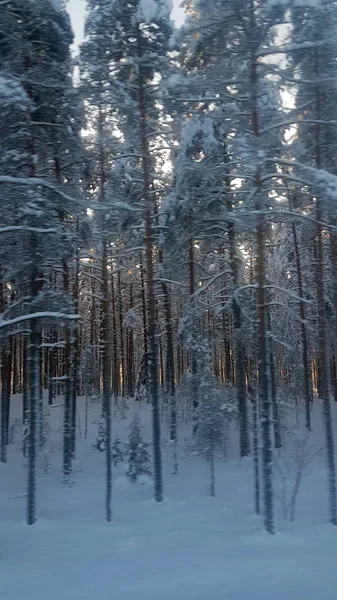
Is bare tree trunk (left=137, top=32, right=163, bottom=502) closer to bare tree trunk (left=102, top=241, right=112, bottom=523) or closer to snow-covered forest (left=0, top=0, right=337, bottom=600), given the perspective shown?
snow-covered forest (left=0, top=0, right=337, bottom=600)

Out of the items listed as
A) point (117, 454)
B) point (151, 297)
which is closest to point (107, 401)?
point (151, 297)

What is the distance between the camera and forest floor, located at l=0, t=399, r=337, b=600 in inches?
279

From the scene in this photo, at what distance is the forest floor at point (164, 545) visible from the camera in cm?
709

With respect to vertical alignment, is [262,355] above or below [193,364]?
Result: below

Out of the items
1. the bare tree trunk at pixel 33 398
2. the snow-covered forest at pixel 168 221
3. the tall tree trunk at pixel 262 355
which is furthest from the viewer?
the bare tree trunk at pixel 33 398

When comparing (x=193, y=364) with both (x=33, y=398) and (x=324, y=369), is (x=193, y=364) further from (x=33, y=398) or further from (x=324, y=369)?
(x=33, y=398)

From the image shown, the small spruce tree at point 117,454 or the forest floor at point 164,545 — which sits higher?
the small spruce tree at point 117,454

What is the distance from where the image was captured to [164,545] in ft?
31.1

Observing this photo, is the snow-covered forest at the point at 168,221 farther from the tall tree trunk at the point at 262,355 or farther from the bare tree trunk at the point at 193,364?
the bare tree trunk at the point at 193,364

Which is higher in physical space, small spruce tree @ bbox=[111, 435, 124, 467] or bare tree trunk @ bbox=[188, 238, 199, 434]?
bare tree trunk @ bbox=[188, 238, 199, 434]

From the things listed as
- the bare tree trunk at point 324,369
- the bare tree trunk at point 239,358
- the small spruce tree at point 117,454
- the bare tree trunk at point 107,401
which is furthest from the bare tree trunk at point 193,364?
the bare tree trunk at point 324,369

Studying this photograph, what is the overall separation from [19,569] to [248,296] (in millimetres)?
12452

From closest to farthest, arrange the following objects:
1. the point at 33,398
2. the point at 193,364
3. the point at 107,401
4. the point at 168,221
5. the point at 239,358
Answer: the point at 33,398 < the point at 107,401 < the point at 168,221 < the point at 239,358 < the point at 193,364

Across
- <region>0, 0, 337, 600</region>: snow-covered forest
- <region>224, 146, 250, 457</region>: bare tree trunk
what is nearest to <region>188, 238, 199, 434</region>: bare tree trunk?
<region>0, 0, 337, 600</region>: snow-covered forest
